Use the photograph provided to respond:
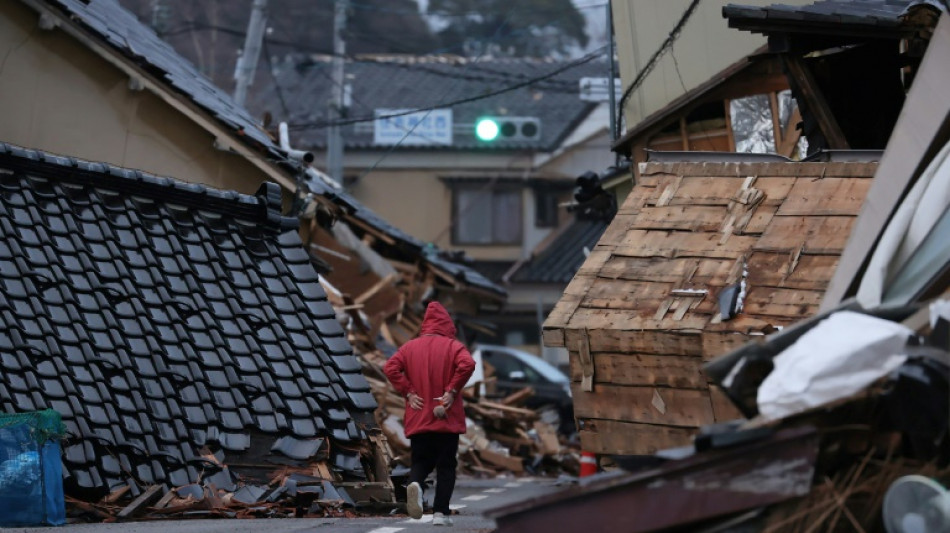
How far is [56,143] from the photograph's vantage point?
18.7 m

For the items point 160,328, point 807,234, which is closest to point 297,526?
point 160,328

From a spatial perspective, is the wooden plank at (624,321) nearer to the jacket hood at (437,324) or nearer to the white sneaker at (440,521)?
the jacket hood at (437,324)

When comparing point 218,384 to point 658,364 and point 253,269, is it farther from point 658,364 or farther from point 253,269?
point 658,364

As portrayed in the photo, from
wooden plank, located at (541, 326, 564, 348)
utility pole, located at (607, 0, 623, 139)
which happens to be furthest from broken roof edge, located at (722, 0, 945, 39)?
utility pole, located at (607, 0, 623, 139)

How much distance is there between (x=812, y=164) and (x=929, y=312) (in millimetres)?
4581

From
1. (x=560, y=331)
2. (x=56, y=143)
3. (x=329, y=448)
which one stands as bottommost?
(x=329, y=448)

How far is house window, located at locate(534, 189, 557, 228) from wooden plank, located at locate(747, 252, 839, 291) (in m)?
35.2

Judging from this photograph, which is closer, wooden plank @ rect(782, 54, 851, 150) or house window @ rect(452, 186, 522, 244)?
wooden plank @ rect(782, 54, 851, 150)

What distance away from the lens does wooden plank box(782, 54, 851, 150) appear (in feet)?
50.6

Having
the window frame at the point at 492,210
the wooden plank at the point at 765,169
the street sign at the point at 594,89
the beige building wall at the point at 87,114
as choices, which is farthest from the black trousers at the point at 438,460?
the window frame at the point at 492,210

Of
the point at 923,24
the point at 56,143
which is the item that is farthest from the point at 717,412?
the point at 56,143

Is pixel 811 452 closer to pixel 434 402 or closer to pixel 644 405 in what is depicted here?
pixel 644 405

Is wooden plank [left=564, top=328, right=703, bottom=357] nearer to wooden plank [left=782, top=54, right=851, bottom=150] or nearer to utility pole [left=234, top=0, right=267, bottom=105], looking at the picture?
wooden plank [left=782, top=54, right=851, bottom=150]

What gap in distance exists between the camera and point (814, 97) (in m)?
15.6
